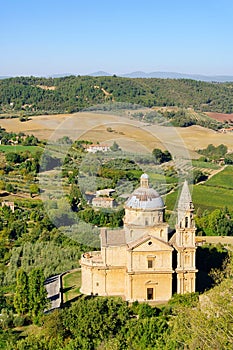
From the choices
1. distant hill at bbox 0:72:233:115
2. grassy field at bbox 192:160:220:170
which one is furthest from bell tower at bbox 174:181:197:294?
distant hill at bbox 0:72:233:115

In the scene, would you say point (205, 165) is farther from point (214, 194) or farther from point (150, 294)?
point (150, 294)

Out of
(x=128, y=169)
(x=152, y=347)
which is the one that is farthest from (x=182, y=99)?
(x=152, y=347)

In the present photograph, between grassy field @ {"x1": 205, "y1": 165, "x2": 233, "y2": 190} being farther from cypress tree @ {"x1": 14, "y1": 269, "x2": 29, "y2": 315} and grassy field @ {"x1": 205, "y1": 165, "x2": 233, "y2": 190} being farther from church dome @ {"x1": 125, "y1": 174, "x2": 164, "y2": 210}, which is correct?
cypress tree @ {"x1": 14, "y1": 269, "x2": 29, "y2": 315}

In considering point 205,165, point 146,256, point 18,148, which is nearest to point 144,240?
point 146,256

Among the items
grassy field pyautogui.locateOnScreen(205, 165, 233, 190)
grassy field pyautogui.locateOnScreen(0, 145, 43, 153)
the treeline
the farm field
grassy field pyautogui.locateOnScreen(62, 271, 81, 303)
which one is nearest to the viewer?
grassy field pyautogui.locateOnScreen(62, 271, 81, 303)

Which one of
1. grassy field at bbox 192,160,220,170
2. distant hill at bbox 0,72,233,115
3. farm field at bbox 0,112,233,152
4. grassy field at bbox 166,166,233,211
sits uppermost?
distant hill at bbox 0,72,233,115

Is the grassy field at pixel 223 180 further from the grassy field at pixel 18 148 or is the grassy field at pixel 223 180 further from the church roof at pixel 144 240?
the church roof at pixel 144 240
